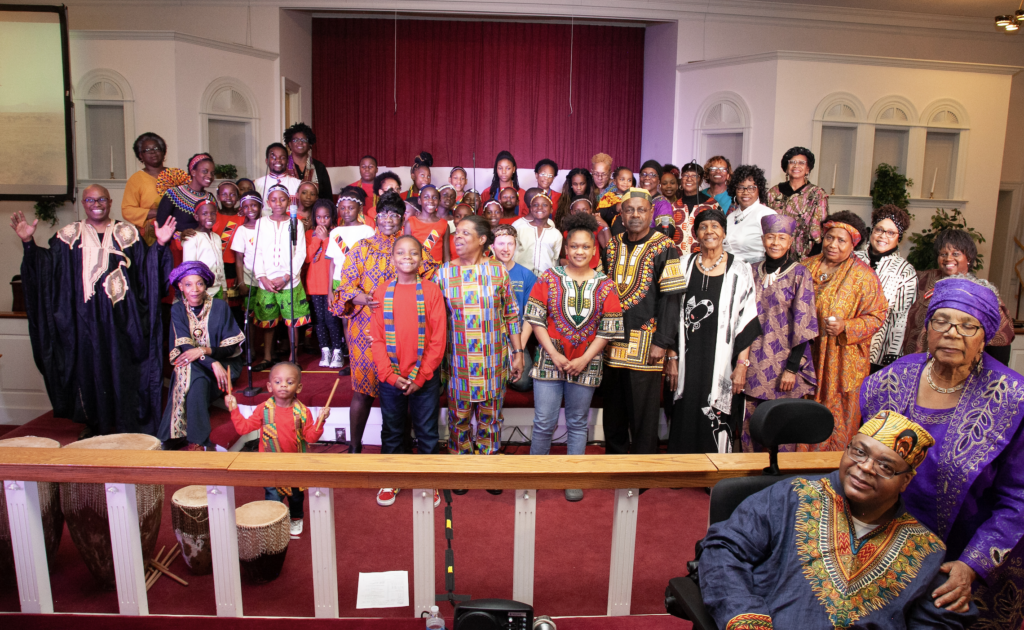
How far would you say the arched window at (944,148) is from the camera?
8.12 meters

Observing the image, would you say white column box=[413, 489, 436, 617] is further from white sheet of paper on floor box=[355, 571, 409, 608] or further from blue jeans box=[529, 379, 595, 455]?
blue jeans box=[529, 379, 595, 455]

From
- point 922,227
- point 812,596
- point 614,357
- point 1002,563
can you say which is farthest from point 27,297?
point 922,227

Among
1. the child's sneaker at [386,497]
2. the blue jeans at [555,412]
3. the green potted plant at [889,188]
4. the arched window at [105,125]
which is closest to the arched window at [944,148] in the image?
the green potted plant at [889,188]

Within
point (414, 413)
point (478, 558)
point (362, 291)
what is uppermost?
point (362, 291)

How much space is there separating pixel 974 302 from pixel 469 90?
7.84m

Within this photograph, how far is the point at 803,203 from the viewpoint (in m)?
5.13

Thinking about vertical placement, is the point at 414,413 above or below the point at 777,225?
below

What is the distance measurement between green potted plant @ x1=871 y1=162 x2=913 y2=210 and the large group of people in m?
3.23

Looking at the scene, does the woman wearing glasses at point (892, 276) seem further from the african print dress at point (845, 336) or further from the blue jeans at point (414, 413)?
the blue jeans at point (414, 413)

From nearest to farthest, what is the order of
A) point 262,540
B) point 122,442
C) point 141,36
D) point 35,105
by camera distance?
point 262,540 < point 122,442 < point 35,105 < point 141,36

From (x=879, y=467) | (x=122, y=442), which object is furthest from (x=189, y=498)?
(x=879, y=467)

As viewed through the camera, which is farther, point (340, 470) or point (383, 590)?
point (383, 590)

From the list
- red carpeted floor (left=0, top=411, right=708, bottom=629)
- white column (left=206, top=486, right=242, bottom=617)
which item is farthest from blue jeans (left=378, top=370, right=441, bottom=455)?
white column (left=206, top=486, right=242, bottom=617)

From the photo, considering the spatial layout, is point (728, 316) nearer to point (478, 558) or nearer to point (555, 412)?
point (555, 412)
